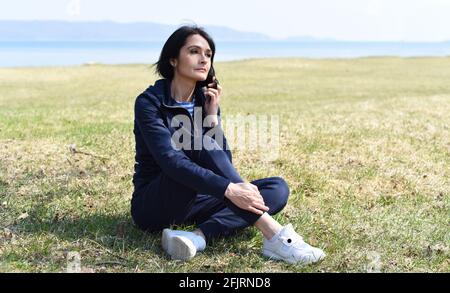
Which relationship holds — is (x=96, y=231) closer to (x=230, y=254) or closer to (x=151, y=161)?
(x=151, y=161)

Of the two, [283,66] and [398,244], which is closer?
[398,244]

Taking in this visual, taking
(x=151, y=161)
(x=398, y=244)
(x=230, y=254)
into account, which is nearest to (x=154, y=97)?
(x=151, y=161)

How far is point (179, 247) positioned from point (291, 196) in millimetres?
2301

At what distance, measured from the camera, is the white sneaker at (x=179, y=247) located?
4.68 metres

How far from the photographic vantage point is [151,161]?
523 centimetres

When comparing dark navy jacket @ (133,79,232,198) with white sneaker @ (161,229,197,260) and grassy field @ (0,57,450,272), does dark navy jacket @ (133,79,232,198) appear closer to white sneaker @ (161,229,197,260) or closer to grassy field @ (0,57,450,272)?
white sneaker @ (161,229,197,260)

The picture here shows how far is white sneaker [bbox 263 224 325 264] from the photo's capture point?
4.73 m

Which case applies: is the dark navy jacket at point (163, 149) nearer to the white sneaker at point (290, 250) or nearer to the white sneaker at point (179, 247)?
the white sneaker at point (179, 247)

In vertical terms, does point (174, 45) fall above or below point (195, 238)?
above

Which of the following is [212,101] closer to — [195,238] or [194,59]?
[194,59]

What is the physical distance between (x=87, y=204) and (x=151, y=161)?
1340 mm

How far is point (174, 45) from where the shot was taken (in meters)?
5.26

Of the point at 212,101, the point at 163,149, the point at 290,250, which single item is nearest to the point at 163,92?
the point at 212,101
